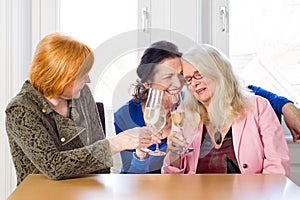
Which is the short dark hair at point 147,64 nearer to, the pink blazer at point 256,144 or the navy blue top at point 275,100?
the pink blazer at point 256,144

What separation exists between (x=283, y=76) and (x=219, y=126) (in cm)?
86

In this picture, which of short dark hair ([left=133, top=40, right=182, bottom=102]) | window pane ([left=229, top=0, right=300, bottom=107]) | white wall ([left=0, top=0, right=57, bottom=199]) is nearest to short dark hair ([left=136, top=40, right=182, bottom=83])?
short dark hair ([left=133, top=40, right=182, bottom=102])

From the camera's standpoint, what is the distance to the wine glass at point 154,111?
159 cm

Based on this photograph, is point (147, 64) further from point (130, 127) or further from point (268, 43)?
point (268, 43)

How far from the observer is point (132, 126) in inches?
65.4

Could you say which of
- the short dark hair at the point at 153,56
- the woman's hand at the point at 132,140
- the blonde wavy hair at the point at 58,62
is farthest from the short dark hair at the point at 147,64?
the blonde wavy hair at the point at 58,62

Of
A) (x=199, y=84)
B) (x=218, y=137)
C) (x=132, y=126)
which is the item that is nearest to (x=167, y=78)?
(x=132, y=126)

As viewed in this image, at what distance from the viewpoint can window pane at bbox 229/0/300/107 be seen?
2.83 metres

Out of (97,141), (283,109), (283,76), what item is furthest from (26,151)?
(283,76)

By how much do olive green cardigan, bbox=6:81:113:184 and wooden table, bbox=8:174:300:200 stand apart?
0.05m

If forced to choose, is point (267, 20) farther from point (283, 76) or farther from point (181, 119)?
point (181, 119)

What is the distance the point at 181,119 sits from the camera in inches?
66.7

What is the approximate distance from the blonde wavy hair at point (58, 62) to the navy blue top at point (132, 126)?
26cm

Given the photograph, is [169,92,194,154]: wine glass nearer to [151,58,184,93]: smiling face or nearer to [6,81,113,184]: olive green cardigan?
[151,58,184,93]: smiling face
